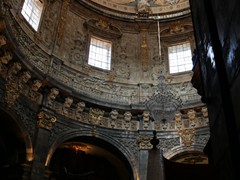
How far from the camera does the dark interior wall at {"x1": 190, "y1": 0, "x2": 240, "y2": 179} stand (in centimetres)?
314

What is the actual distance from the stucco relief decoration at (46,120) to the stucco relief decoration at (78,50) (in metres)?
3.35

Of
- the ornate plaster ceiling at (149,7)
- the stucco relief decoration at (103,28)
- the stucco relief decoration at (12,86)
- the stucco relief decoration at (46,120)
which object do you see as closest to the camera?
the stucco relief decoration at (12,86)

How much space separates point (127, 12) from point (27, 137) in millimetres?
9420

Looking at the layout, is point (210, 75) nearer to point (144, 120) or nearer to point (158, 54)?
point (144, 120)

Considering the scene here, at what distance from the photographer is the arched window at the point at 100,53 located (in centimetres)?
1506

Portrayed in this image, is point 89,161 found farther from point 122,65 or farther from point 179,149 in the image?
point 122,65

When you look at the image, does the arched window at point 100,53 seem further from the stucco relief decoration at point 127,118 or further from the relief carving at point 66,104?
the relief carving at point 66,104

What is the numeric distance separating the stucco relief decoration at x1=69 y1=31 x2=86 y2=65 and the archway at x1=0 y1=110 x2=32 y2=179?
177 inches

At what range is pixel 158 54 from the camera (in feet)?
52.2

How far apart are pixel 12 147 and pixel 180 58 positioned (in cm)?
885

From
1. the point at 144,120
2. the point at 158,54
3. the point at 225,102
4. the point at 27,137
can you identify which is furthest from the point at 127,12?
the point at 225,102

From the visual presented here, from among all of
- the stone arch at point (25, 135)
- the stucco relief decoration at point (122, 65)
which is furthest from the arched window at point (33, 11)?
the stone arch at point (25, 135)

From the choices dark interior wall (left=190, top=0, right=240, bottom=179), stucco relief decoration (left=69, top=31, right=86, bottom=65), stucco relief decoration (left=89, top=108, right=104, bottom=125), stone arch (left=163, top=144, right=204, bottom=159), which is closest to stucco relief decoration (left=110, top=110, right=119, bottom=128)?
stucco relief decoration (left=89, top=108, right=104, bottom=125)

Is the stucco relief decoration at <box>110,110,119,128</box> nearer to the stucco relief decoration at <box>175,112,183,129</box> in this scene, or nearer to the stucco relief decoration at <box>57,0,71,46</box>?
the stucco relief decoration at <box>175,112,183,129</box>
